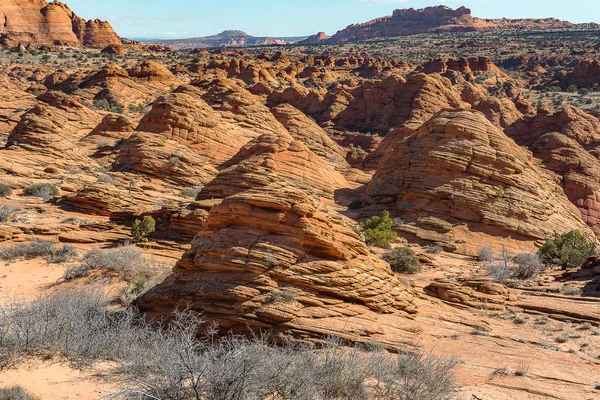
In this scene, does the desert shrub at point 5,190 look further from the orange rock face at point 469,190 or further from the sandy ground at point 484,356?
the orange rock face at point 469,190

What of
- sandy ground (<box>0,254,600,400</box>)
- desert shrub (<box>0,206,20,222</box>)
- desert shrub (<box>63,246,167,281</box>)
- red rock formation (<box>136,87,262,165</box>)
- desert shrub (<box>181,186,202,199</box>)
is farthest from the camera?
red rock formation (<box>136,87,262,165</box>)

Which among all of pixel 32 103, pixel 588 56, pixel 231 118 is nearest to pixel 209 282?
pixel 231 118

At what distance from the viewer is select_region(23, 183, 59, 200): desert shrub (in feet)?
65.4

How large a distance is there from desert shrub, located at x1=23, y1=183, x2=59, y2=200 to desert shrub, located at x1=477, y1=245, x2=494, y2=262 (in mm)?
18413

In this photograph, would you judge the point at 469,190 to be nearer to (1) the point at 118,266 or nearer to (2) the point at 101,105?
(1) the point at 118,266

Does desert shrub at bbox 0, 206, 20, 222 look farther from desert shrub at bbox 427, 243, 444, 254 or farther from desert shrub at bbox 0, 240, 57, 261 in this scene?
desert shrub at bbox 427, 243, 444, 254

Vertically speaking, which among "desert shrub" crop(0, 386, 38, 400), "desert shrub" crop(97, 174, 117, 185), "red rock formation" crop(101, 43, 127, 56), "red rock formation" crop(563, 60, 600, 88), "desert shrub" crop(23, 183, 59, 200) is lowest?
"desert shrub" crop(23, 183, 59, 200)

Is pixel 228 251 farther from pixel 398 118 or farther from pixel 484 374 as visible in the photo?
pixel 398 118

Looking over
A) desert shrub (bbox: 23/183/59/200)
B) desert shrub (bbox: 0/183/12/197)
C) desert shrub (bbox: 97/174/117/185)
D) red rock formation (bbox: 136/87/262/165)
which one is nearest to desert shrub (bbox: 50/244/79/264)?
desert shrub (bbox: 23/183/59/200)

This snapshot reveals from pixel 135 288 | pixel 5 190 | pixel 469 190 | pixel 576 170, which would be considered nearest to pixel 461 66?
pixel 576 170

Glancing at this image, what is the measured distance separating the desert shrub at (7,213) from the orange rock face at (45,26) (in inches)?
3563

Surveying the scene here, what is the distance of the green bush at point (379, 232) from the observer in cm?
1888

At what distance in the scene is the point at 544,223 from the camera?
21.2m

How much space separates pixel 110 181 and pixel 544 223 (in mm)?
20531
